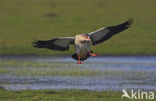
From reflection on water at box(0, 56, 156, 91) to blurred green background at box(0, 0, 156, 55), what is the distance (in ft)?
7.62

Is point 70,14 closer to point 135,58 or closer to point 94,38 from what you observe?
point 135,58

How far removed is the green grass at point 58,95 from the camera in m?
13.5

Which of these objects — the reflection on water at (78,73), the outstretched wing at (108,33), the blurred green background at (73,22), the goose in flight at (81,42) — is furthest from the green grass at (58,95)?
the blurred green background at (73,22)

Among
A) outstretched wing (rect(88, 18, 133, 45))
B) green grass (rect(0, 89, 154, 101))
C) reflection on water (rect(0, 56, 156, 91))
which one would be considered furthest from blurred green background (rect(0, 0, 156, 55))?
green grass (rect(0, 89, 154, 101))

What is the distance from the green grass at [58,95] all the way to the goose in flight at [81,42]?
123 centimetres

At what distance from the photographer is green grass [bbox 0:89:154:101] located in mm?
13500

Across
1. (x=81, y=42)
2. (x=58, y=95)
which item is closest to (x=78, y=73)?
(x=81, y=42)

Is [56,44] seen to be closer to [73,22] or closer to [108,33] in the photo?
[108,33]

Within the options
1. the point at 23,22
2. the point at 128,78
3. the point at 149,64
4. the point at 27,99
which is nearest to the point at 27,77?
the point at 128,78

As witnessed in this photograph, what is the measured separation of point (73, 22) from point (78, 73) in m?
19.8

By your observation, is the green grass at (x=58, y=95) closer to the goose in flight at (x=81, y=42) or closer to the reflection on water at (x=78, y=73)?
the goose in flight at (x=81, y=42)

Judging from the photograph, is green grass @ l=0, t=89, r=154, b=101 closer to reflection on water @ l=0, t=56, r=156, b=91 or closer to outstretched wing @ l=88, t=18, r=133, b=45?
reflection on water @ l=0, t=56, r=156, b=91

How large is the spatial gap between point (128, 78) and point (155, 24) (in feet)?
67.5

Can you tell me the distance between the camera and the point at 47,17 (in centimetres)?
4353
